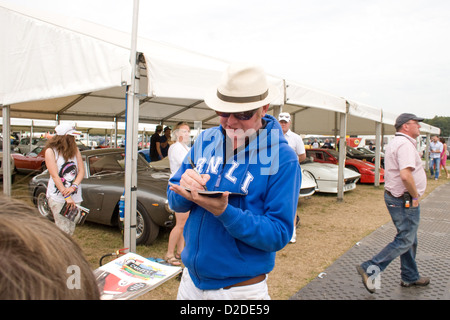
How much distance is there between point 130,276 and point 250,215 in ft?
2.44

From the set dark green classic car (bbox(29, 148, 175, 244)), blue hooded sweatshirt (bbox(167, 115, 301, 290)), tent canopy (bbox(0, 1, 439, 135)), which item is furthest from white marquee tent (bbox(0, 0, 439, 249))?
blue hooded sweatshirt (bbox(167, 115, 301, 290))

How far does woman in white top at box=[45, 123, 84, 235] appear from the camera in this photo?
3.62m

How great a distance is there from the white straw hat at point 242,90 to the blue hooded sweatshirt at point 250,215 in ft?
0.52

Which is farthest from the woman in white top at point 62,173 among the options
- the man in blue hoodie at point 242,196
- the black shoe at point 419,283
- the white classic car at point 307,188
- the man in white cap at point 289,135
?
the white classic car at point 307,188

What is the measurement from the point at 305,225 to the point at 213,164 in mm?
5140

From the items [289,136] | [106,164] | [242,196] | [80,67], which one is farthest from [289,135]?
[242,196]

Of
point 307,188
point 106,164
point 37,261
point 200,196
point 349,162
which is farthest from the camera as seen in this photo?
point 349,162

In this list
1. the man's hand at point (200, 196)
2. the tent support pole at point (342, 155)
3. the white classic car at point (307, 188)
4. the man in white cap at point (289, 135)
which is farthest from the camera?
the tent support pole at point (342, 155)

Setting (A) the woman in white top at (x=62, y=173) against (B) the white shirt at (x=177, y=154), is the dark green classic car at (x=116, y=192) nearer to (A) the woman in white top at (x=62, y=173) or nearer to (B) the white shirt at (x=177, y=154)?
(B) the white shirt at (x=177, y=154)

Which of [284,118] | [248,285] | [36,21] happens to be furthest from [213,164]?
[36,21]

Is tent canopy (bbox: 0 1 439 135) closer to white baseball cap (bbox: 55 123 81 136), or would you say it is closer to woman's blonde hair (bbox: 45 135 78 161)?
white baseball cap (bbox: 55 123 81 136)

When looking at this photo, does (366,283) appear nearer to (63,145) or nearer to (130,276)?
(130,276)

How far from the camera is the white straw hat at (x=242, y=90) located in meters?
1.52

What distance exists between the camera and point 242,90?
1.55 m
